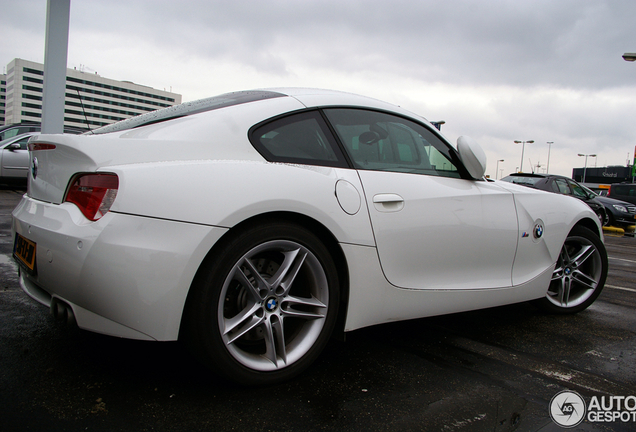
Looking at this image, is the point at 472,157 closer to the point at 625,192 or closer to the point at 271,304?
the point at 271,304

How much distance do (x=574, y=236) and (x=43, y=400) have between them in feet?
11.1

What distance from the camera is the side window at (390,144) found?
7.86 feet

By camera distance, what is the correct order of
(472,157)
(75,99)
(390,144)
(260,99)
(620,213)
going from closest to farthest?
(260,99), (390,144), (472,157), (620,213), (75,99)

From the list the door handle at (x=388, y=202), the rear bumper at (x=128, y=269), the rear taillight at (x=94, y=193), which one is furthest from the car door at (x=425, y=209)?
the rear taillight at (x=94, y=193)

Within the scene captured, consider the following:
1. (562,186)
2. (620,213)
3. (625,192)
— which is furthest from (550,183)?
(625,192)

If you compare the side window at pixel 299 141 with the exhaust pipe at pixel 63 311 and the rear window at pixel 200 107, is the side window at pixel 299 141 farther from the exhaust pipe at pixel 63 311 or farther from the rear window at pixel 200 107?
the exhaust pipe at pixel 63 311

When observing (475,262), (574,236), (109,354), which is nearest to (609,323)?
(574,236)

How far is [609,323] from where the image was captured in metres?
3.34

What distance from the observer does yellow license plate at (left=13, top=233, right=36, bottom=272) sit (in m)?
1.95

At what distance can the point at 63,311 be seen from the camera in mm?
1821

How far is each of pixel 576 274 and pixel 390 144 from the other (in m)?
1.94

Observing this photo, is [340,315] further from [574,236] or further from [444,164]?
[574,236]

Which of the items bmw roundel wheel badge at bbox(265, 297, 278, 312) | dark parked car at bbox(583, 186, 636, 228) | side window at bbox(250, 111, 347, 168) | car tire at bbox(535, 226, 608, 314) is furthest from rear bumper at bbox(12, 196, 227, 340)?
dark parked car at bbox(583, 186, 636, 228)

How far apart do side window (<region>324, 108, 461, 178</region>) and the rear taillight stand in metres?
1.13
